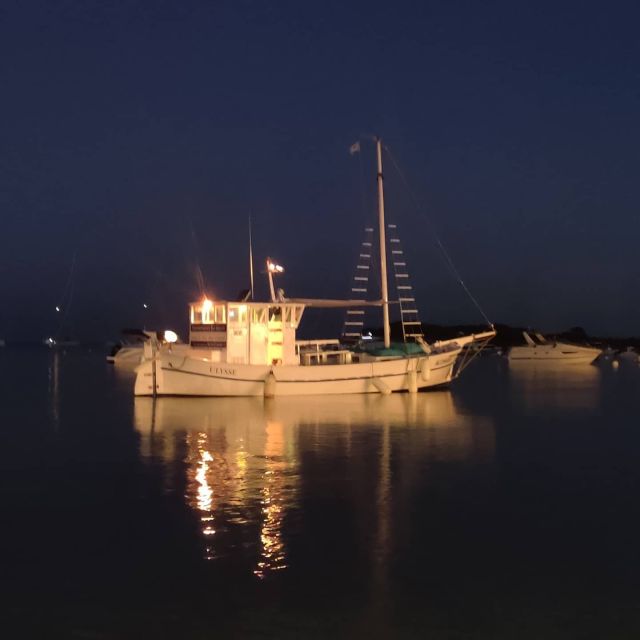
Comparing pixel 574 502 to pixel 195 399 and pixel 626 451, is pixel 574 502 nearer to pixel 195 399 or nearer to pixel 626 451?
pixel 626 451

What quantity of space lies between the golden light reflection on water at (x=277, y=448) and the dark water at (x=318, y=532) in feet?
0.23

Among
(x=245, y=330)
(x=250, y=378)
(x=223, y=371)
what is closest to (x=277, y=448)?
(x=223, y=371)

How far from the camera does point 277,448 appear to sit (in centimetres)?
1947

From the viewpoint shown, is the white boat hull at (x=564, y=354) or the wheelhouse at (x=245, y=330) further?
the white boat hull at (x=564, y=354)

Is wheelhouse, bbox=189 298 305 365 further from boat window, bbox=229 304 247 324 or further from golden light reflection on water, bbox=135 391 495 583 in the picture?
golden light reflection on water, bbox=135 391 495 583

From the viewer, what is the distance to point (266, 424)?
2419cm

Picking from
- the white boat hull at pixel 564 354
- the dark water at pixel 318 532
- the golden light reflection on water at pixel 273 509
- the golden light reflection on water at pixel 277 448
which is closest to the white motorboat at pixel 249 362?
the golden light reflection on water at pixel 277 448

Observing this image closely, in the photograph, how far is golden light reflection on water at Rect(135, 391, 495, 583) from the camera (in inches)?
456

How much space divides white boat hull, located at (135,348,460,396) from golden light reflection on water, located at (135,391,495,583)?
55 cm

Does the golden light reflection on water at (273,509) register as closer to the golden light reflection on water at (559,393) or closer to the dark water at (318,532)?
the dark water at (318,532)

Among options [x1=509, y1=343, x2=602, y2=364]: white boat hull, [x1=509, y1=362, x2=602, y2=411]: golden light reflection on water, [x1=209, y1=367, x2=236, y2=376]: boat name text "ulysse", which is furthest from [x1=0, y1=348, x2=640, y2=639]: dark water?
[x1=509, y1=343, x2=602, y2=364]: white boat hull

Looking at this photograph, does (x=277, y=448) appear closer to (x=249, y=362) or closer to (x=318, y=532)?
(x=318, y=532)

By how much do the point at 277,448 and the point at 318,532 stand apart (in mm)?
8049

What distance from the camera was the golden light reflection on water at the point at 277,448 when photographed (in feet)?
38.0
